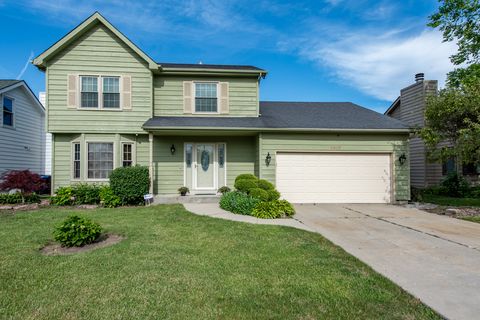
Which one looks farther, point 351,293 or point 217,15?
point 217,15

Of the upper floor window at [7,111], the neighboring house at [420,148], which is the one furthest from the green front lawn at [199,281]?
the neighboring house at [420,148]

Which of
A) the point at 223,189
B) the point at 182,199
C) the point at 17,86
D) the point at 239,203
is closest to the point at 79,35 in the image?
the point at 17,86

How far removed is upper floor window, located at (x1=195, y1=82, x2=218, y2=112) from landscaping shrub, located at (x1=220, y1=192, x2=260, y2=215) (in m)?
4.45

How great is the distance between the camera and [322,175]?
1123 centimetres

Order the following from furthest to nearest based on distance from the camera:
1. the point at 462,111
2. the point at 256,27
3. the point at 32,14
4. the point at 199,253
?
the point at 256,27 → the point at 32,14 → the point at 462,111 → the point at 199,253

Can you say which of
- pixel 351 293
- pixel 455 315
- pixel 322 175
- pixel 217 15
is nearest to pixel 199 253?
pixel 351 293

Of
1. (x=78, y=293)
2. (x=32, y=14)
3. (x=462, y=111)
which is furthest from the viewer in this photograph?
(x=32, y=14)

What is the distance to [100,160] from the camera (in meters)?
11.5

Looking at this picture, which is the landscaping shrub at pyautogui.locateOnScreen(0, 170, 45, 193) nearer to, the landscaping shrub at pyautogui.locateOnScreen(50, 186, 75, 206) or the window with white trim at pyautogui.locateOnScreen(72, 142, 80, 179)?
the landscaping shrub at pyautogui.locateOnScreen(50, 186, 75, 206)

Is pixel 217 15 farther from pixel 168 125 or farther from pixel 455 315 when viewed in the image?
pixel 455 315

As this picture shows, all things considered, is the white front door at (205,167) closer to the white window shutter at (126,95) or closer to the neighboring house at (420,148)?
the white window shutter at (126,95)

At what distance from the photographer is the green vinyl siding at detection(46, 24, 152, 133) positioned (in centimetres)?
1116

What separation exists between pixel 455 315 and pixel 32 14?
1737 cm

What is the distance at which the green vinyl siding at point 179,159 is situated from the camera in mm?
11727
